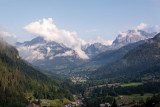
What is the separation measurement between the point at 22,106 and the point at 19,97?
21.7 meters

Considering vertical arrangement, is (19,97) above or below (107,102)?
above

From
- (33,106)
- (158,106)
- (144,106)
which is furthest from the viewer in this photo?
(33,106)

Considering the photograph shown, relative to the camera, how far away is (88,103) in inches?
7835

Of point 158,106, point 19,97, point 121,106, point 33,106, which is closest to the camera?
point 158,106

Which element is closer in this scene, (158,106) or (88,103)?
(158,106)

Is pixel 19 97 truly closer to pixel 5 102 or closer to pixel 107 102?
pixel 5 102

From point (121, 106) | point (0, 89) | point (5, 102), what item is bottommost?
point (121, 106)

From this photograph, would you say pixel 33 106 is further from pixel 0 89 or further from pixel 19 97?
pixel 0 89

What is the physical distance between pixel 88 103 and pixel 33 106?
68802 millimetres

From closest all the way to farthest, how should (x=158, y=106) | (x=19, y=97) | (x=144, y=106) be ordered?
(x=158, y=106), (x=144, y=106), (x=19, y=97)

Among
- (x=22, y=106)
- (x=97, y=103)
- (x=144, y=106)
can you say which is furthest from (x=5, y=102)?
(x=144, y=106)

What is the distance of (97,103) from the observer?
192 metres

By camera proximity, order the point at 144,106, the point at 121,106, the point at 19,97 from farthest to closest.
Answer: the point at 19,97
the point at 121,106
the point at 144,106

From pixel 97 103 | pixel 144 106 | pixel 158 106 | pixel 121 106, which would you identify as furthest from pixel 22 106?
pixel 158 106
